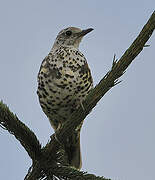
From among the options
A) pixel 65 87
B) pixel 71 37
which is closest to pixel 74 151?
pixel 65 87

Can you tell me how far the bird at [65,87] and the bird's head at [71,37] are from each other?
52cm

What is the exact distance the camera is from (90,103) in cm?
229

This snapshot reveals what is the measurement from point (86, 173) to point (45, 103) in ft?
5.50

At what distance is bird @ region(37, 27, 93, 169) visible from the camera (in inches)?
154

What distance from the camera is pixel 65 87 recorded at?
3.87 metres

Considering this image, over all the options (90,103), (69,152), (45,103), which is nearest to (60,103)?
(45,103)

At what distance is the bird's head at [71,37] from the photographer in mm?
5051

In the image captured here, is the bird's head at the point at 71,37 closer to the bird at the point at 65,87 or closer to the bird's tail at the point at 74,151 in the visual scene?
the bird at the point at 65,87

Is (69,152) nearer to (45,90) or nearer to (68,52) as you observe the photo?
(45,90)

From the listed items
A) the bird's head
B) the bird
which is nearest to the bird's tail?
the bird

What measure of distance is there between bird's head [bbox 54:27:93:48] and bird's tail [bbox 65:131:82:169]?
4.17ft

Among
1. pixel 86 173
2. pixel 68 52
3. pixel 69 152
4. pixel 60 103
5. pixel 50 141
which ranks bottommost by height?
pixel 86 173

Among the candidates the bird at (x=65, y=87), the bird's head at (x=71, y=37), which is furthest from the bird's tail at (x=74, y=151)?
the bird's head at (x=71, y=37)

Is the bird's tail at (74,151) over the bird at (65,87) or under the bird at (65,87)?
under
